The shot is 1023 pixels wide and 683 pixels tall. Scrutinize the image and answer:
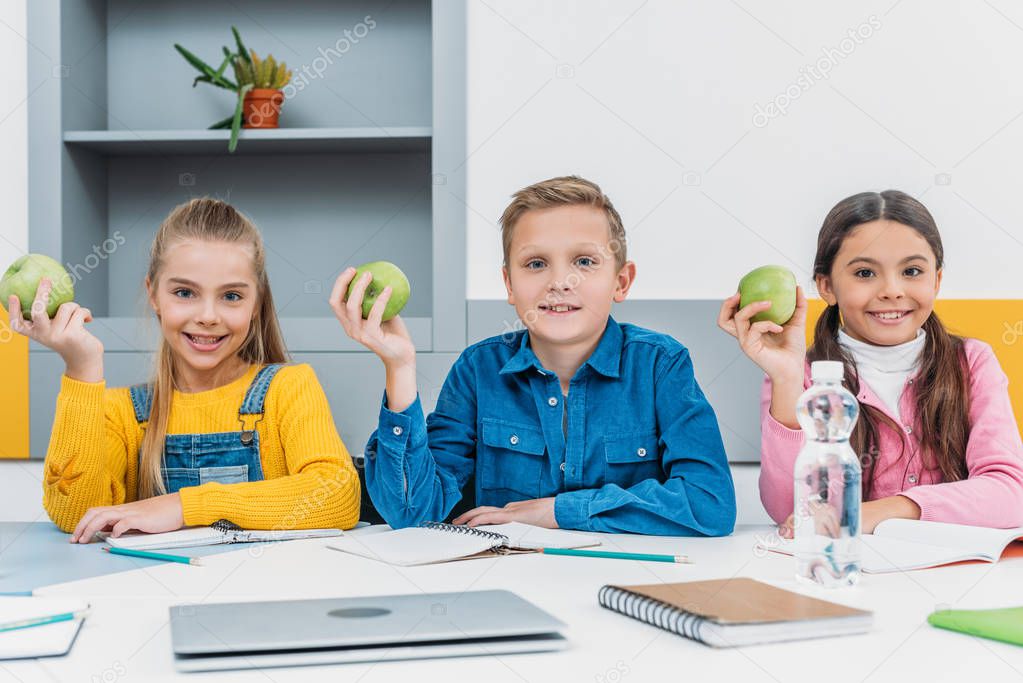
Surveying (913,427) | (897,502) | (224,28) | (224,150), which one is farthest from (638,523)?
(224,28)

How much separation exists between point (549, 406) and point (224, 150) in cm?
135

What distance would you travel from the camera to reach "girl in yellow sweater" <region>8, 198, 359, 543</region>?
142 centimetres

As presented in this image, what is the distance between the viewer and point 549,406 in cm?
161

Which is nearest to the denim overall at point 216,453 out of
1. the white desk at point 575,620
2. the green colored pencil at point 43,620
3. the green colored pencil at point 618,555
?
the white desk at point 575,620

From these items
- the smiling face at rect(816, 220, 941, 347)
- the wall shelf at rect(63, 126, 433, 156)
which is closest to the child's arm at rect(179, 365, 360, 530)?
the wall shelf at rect(63, 126, 433, 156)

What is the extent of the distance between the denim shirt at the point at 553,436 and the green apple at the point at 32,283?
20.9 inches

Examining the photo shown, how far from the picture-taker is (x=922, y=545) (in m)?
1.11

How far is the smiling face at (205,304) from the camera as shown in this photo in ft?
5.46

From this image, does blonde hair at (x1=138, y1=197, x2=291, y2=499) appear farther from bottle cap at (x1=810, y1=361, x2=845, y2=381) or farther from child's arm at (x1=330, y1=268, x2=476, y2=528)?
bottle cap at (x1=810, y1=361, x2=845, y2=381)

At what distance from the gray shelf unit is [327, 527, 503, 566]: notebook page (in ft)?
3.87

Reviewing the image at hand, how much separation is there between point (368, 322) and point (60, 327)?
479 mm

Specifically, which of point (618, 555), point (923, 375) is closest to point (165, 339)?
point (618, 555)

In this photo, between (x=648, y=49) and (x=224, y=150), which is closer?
(x=648, y=49)

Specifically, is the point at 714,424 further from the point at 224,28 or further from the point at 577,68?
the point at 224,28
